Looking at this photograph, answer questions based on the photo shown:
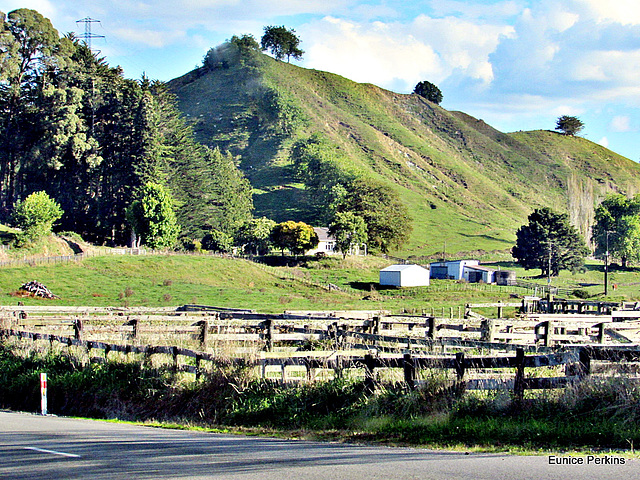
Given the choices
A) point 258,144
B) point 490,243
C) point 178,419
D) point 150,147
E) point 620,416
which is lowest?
point 178,419

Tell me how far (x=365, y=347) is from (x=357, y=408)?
4376 millimetres

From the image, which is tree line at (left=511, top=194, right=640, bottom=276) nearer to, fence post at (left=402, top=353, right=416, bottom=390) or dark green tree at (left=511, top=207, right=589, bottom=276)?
dark green tree at (left=511, top=207, right=589, bottom=276)

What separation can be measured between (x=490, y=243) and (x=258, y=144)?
3000 inches

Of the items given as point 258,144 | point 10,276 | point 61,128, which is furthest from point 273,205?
point 10,276

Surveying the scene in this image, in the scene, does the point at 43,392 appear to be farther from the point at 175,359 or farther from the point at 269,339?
the point at 269,339

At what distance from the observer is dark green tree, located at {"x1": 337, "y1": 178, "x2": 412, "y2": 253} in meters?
123

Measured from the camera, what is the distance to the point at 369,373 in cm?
1316

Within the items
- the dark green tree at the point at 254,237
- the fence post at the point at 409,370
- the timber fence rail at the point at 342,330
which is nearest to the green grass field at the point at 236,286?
the dark green tree at the point at 254,237

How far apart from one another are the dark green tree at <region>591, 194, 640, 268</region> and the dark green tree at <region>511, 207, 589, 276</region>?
607cm

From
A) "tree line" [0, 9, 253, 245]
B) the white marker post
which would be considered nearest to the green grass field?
"tree line" [0, 9, 253, 245]

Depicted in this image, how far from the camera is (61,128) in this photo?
97.2 meters

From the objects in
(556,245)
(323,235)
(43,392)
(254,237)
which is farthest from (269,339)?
(556,245)

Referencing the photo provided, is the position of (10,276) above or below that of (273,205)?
below

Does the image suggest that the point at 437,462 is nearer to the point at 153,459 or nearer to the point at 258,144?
the point at 153,459
